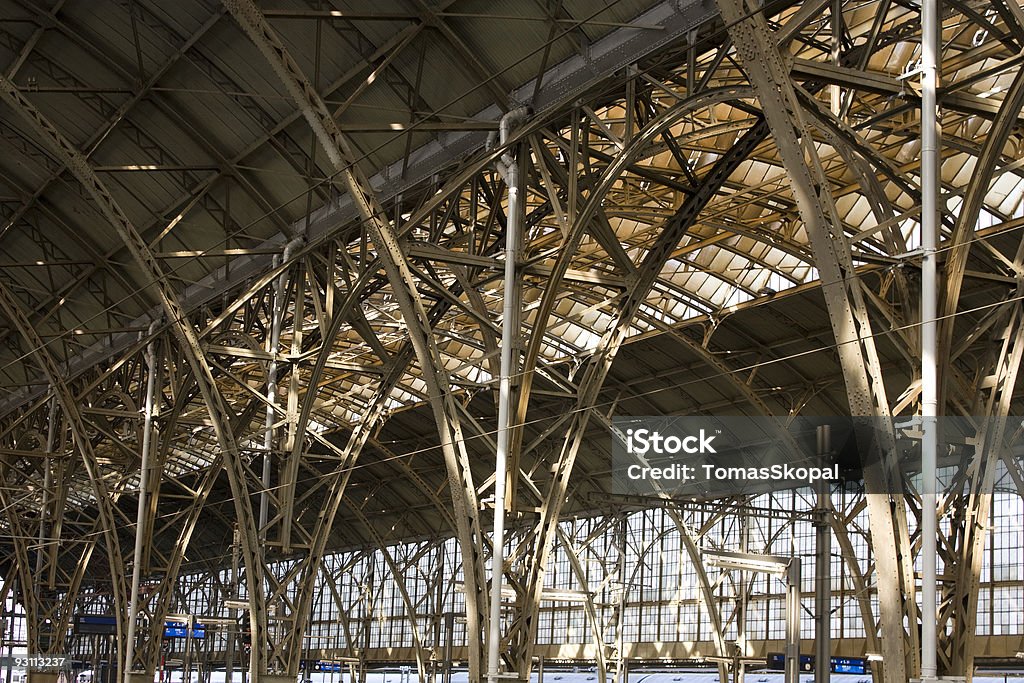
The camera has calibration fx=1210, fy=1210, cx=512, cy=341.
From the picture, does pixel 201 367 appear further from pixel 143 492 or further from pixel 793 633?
pixel 793 633

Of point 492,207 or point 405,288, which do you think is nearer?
point 405,288

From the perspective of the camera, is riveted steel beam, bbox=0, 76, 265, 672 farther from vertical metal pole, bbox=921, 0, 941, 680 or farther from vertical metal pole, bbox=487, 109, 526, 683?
vertical metal pole, bbox=921, 0, 941, 680

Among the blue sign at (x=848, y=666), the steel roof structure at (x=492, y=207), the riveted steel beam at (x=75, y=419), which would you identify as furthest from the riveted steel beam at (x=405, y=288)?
the blue sign at (x=848, y=666)

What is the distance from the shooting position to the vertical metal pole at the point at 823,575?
44.2 feet

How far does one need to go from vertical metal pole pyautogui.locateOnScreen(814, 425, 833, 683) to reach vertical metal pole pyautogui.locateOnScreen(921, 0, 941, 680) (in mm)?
1070

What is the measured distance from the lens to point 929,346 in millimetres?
13781

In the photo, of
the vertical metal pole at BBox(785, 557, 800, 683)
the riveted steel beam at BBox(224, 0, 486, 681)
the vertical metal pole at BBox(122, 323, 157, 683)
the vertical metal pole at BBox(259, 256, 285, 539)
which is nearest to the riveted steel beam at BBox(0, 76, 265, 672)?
the vertical metal pole at BBox(259, 256, 285, 539)

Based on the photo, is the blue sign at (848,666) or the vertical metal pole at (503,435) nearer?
the vertical metal pole at (503,435)

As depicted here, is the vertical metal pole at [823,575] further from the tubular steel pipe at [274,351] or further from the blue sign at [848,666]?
the blue sign at [848,666]

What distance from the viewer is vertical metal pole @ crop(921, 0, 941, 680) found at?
44.1ft

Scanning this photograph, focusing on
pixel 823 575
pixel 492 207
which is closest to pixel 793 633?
pixel 823 575

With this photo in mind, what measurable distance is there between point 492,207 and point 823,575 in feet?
41.2

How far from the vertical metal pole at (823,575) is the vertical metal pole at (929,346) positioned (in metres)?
1.07

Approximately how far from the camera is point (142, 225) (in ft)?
108
